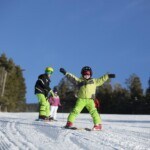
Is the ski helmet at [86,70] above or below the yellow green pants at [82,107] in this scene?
above

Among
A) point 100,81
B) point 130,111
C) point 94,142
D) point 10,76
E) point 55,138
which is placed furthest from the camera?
point 10,76

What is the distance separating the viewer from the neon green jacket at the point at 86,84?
9.58m

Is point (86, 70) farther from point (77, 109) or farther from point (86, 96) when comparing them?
point (77, 109)

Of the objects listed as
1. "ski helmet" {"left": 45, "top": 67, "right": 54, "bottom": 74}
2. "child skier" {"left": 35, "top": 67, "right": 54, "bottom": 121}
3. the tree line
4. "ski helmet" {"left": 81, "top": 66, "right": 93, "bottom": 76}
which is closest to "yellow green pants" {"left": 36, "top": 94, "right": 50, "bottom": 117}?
"child skier" {"left": 35, "top": 67, "right": 54, "bottom": 121}

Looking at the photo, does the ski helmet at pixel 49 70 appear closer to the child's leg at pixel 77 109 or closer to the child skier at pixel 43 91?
the child skier at pixel 43 91

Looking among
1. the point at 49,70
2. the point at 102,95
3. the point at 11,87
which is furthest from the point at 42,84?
the point at 102,95

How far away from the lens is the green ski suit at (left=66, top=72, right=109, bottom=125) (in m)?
9.44

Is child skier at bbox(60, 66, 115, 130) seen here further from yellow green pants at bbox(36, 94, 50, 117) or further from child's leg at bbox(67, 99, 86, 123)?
yellow green pants at bbox(36, 94, 50, 117)

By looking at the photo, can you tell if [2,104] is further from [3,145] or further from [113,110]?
[3,145]

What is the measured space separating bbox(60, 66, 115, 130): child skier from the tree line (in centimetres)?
4758

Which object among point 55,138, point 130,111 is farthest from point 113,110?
point 55,138

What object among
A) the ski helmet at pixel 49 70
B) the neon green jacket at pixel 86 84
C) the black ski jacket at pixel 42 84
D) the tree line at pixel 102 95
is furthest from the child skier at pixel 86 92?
the tree line at pixel 102 95

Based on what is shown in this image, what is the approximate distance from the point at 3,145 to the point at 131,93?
6510 cm

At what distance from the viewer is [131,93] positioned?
6994cm
